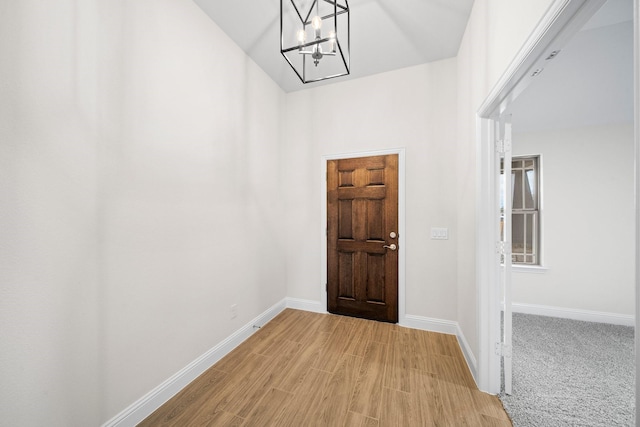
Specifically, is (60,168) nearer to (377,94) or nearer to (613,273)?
(377,94)

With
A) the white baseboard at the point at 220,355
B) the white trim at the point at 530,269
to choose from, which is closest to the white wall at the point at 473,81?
the white baseboard at the point at 220,355

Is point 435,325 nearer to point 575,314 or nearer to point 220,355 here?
point 575,314

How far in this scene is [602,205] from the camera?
2811mm

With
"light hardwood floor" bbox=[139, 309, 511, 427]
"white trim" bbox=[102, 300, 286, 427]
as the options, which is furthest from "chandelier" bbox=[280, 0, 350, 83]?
"white trim" bbox=[102, 300, 286, 427]

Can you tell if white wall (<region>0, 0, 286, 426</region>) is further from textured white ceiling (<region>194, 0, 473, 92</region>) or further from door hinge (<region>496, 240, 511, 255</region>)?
door hinge (<region>496, 240, 511, 255</region>)

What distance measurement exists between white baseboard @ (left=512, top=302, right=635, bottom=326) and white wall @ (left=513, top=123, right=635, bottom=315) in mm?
46

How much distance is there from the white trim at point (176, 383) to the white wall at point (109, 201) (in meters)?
0.05

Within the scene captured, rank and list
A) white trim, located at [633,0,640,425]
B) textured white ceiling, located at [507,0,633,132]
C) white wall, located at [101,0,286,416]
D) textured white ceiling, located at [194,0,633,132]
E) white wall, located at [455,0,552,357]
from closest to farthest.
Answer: white trim, located at [633,0,640,425], white wall, located at [455,0,552,357], white wall, located at [101,0,286,416], textured white ceiling, located at [507,0,633,132], textured white ceiling, located at [194,0,633,132]

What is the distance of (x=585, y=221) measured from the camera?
2.88 metres

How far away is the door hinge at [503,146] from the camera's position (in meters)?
1.67

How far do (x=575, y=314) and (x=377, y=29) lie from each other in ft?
13.4

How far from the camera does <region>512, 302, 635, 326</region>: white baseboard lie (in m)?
2.72

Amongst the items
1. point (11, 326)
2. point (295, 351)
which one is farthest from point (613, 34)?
point (11, 326)

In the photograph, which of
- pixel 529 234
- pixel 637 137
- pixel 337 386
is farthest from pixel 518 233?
pixel 637 137
